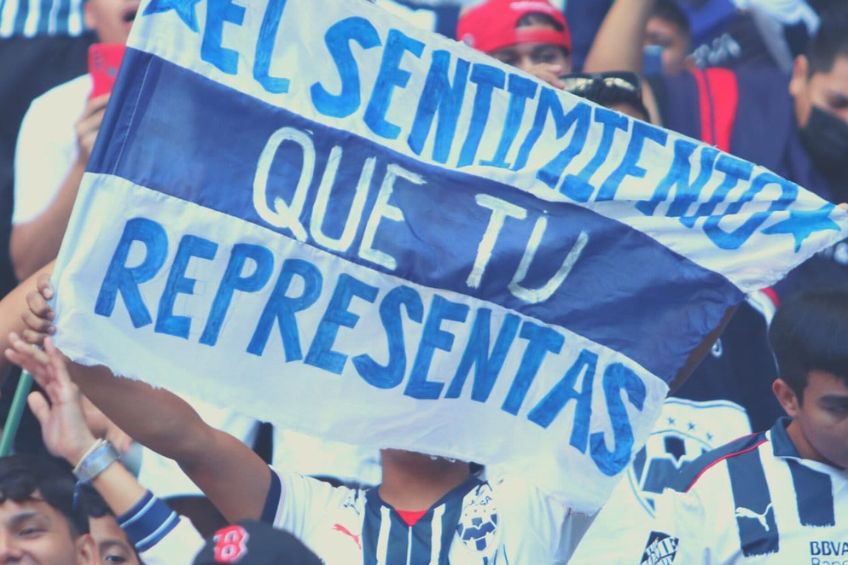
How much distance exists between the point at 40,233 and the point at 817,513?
7.51 ft

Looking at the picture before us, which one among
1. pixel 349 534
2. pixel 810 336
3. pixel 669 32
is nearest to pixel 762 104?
pixel 669 32

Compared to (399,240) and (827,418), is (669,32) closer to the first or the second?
(827,418)

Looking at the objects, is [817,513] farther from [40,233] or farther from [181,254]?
[40,233]

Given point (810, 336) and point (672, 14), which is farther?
point (672, 14)

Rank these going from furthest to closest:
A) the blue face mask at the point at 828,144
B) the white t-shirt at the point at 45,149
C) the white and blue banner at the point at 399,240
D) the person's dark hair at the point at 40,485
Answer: the blue face mask at the point at 828,144 < the white t-shirt at the point at 45,149 < the person's dark hair at the point at 40,485 < the white and blue banner at the point at 399,240

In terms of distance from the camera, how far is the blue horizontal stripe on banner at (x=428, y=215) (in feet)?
11.6

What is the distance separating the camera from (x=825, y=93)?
556cm

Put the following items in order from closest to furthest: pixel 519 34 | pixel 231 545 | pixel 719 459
Answer: pixel 231 545
pixel 719 459
pixel 519 34

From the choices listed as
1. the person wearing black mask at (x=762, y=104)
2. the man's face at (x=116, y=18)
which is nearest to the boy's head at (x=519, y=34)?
the person wearing black mask at (x=762, y=104)

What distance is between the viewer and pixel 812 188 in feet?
17.9

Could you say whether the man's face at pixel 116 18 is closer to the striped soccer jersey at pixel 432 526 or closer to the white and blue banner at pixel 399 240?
the white and blue banner at pixel 399 240

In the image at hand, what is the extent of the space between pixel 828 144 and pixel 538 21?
1011 millimetres

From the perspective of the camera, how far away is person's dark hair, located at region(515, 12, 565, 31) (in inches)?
206

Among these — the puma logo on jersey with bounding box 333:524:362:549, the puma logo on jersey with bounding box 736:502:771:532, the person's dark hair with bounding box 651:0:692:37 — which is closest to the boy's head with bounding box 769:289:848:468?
the puma logo on jersey with bounding box 736:502:771:532
